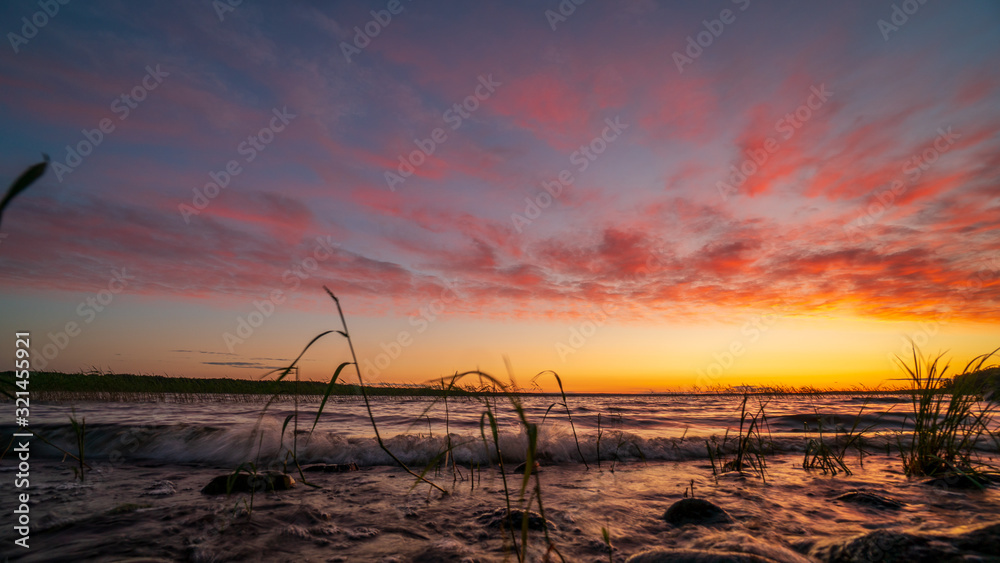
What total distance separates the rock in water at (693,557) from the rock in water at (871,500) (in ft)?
6.41

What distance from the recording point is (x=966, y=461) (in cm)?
395

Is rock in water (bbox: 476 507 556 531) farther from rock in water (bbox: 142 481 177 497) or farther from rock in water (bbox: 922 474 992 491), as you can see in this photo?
rock in water (bbox: 922 474 992 491)

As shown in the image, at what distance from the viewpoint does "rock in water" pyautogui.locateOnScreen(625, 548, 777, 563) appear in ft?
6.27

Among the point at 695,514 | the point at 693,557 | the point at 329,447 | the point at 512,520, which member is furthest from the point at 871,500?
the point at 329,447

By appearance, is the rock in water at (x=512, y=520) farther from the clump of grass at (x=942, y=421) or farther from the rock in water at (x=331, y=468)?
the clump of grass at (x=942, y=421)

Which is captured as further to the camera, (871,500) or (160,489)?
(160,489)

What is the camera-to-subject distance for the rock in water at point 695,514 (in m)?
2.80

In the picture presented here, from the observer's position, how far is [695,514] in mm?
2850

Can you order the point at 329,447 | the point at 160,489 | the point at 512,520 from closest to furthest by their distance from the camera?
the point at 512,520 → the point at 160,489 → the point at 329,447

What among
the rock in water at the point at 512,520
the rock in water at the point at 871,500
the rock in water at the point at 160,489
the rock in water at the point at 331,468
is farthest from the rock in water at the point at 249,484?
the rock in water at the point at 871,500

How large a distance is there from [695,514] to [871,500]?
1.58 m

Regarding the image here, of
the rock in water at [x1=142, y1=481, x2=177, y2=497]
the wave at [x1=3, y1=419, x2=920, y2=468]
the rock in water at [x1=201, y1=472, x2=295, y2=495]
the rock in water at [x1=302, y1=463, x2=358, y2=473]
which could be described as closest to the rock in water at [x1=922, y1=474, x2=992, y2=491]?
the wave at [x1=3, y1=419, x2=920, y2=468]

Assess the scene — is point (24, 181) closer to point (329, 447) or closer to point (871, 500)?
point (871, 500)

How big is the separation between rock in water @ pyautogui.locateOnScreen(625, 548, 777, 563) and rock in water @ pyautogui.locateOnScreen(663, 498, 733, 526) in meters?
0.81
